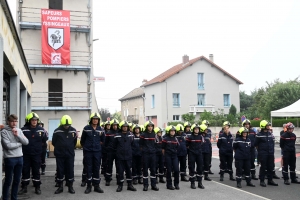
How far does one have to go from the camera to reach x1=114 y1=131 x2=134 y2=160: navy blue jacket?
1040cm

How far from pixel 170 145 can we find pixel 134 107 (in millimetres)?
49756

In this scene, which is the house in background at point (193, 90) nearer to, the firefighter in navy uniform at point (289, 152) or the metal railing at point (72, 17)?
the metal railing at point (72, 17)

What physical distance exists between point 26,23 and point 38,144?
20.1 m

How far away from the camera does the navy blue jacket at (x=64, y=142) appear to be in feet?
31.7

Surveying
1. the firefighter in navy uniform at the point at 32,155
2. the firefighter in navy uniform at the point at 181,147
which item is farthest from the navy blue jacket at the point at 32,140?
the firefighter in navy uniform at the point at 181,147

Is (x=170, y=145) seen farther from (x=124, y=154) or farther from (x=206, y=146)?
(x=206, y=146)

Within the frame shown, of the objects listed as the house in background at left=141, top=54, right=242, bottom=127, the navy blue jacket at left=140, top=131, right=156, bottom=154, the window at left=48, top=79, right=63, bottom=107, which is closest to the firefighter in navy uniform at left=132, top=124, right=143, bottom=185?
the navy blue jacket at left=140, top=131, right=156, bottom=154

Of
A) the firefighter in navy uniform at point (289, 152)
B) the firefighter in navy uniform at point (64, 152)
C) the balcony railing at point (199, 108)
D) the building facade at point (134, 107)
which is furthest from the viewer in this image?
the building facade at point (134, 107)

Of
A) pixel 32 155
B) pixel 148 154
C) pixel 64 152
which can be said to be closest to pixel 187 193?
pixel 148 154

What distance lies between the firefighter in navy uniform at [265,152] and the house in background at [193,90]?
34.5 metres

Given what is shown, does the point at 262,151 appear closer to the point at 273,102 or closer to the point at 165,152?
the point at 165,152

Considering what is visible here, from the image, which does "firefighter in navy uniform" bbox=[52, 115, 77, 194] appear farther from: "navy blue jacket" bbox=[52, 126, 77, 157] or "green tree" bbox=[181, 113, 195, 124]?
"green tree" bbox=[181, 113, 195, 124]

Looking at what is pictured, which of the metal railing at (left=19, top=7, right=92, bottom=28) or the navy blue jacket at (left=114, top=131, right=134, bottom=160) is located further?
the metal railing at (left=19, top=7, right=92, bottom=28)

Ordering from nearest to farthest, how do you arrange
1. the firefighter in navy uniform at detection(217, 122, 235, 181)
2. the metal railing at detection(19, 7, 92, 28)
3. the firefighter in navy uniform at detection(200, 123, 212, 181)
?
1. the firefighter in navy uniform at detection(200, 123, 212, 181)
2. the firefighter in navy uniform at detection(217, 122, 235, 181)
3. the metal railing at detection(19, 7, 92, 28)
